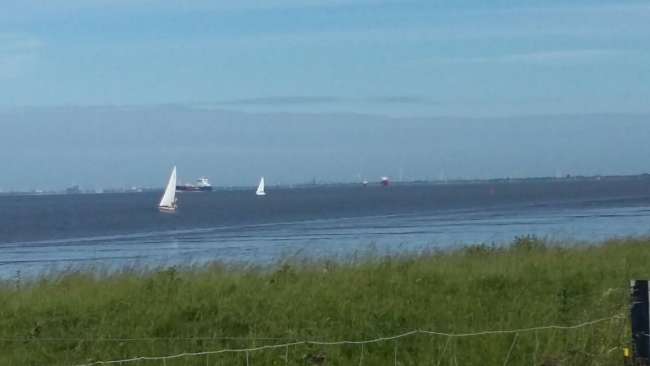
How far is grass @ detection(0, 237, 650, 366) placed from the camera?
1127 cm

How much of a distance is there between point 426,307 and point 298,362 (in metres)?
3.13

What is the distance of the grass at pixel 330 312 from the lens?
11266mm

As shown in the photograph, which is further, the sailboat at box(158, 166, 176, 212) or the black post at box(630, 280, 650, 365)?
the sailboat at box(158, 166, 176, 212)

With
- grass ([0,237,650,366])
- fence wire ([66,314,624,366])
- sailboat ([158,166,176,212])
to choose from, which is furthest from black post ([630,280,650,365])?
sailboat ([158,166,176,212])

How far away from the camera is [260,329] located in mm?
12641

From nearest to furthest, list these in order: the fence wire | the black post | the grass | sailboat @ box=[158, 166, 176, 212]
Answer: the black post
the fence wire
the grass
sailboat @ box=[158, 166, 176, 212]

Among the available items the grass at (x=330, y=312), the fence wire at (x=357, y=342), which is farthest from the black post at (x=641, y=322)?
the fence wire at (x=357, y=342)

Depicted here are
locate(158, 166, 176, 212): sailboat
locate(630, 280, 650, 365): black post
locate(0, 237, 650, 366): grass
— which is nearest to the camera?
locate(630, 280, 650, 365): black post

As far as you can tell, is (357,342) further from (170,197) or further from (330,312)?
(170,197)

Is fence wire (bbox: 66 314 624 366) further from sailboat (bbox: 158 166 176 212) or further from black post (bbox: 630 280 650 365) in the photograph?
sailboat (bbox: 158 166 176 212)

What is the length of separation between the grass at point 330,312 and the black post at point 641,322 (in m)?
0.60

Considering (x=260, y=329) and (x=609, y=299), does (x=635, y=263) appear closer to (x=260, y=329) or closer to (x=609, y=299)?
(x=609, y=299)

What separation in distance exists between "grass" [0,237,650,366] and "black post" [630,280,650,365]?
0.60 meters

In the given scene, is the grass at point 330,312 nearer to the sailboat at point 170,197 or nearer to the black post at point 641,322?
the black post at point 641,322
